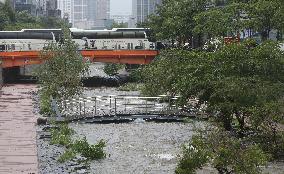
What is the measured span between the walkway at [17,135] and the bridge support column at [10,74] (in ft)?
36.2

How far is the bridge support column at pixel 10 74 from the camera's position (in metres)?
53.4

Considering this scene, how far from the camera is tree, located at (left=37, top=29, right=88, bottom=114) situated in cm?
3562

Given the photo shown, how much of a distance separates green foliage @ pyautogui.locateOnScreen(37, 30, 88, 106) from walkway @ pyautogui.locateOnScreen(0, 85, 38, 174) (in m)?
1.89

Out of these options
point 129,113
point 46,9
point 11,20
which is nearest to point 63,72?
point 129,113

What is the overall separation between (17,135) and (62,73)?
40.2 feet

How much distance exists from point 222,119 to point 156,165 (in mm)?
5281

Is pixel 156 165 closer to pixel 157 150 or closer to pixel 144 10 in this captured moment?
pixel 157 150

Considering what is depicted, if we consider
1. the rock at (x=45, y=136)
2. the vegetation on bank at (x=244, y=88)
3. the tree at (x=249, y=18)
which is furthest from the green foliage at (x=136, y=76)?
the rock at (x=45, y=136)

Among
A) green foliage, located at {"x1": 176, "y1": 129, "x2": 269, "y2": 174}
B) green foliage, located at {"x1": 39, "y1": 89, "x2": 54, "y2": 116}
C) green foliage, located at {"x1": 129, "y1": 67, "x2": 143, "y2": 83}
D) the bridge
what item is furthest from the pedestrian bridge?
green foliage, located at {"x1": 129, "y1": 67, "x2": 143, "y2": 83}

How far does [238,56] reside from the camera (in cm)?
2256

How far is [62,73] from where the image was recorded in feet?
120

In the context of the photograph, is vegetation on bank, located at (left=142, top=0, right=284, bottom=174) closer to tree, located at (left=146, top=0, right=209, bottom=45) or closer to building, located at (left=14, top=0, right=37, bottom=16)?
tree, located at (left=146, top=0, right=209, bottom=45)

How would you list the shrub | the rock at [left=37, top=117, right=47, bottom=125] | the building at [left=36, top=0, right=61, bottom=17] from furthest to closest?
1. the building at [left=36, top=0, right=61, bottom=17]
2. the rock at [left=37, top=117, right=47, bottom=125]
3. the shrub

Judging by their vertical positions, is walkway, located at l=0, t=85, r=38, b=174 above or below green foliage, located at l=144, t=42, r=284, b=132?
below
